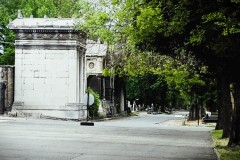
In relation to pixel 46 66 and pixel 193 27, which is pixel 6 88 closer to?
pixel 46 66

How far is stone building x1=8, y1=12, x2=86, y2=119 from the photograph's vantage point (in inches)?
1797

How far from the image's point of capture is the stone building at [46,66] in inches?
1797

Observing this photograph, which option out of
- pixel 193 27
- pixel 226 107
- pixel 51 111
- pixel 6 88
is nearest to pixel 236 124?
pixel 193 27

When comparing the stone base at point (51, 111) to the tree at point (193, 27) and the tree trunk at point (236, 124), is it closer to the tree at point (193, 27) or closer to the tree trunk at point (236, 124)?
the tree at point (193, 27)

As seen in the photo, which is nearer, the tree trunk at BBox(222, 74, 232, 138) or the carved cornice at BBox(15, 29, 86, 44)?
the tree trunk at BBox(222, 74, 232, 138)

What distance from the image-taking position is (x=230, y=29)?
1339 cm

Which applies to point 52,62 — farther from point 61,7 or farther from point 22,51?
point 61,7

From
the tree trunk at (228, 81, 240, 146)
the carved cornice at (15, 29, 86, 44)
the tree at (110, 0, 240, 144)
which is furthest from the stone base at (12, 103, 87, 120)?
the tree trunk at (228, 81, 240, 146)

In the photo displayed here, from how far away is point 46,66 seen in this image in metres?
46.6

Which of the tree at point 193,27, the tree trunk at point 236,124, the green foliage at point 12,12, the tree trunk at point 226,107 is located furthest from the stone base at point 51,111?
the tree trunk at point 236,124

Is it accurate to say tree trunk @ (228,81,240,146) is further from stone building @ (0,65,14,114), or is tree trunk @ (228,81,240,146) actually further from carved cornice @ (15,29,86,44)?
stone building @ (0,65,14,114)

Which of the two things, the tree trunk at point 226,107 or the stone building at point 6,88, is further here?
the stone building at point 6,88

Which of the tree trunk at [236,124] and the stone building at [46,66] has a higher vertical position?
the stone building at [46,66]

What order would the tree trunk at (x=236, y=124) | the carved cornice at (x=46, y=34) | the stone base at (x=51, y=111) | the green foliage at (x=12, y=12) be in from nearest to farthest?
the tree trunk at (x=236, y=124) < the stone base at (x=51, y=111) < the carved cornice at (x=46, y=34) < the green foliage at (x=12, y=12)
